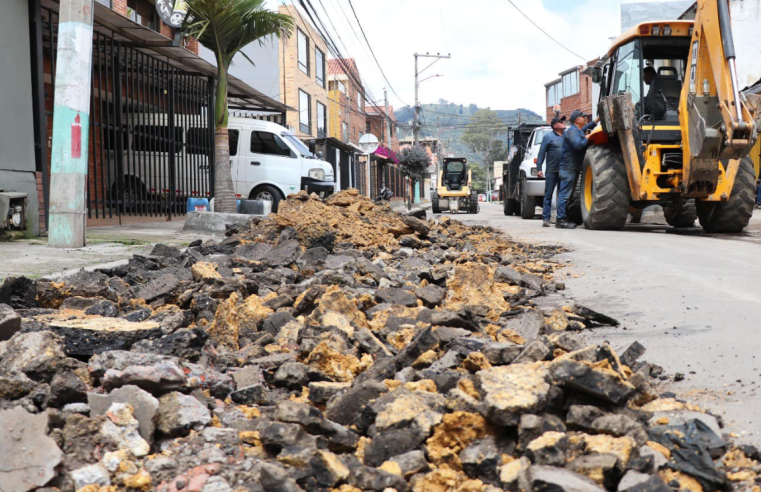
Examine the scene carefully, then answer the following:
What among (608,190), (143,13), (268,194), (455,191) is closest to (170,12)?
(143,13)

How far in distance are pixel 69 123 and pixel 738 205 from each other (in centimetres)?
921

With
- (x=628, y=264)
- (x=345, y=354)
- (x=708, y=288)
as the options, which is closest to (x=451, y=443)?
(x=345, y=354)

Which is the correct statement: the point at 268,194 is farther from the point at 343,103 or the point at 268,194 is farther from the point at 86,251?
the point at 343,103

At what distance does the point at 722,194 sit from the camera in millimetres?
9227

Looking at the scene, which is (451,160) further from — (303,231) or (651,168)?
(303,231)

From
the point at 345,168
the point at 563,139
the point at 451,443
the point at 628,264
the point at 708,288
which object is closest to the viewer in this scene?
the point at 451,443

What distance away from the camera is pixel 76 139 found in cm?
679

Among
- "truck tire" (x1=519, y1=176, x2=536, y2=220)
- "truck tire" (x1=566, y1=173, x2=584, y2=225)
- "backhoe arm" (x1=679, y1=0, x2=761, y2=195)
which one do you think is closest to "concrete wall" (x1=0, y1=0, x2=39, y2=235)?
"backhoe arm" (x1=679, y1=0, x2=761, y2=195)

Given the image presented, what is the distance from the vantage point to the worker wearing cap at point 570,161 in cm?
1130

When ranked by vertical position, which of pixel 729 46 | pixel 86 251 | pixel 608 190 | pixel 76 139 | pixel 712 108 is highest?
pixel 729 46

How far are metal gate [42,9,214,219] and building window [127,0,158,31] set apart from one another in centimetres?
339

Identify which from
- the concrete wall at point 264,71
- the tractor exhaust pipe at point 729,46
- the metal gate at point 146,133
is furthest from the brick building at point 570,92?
the tractor exhaust pipe at point 729,46

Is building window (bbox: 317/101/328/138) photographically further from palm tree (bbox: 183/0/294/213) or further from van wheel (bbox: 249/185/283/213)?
palm tree (bbox: 183/0/294/213)

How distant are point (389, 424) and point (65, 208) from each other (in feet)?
19.3
